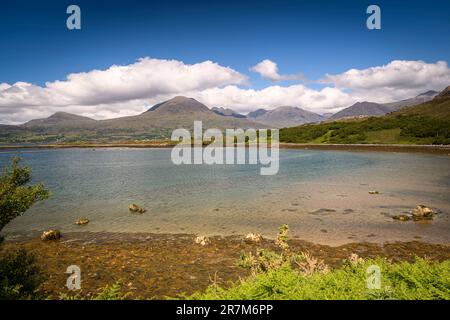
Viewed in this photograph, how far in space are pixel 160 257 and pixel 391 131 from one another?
154m

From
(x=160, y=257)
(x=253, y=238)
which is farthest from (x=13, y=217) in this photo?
(x=253, y=238)

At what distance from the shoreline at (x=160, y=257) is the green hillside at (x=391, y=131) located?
121346 millimetres

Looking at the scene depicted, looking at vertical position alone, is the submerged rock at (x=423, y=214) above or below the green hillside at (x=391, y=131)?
below

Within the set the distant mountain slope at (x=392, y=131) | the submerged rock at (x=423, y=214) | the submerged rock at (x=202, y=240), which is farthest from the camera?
the distant mountain slope at (x=392, y=131)

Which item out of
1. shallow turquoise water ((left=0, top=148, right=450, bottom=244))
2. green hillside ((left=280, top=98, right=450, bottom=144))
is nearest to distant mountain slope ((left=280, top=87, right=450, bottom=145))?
green hillside ((left=280, top=98, right=450, bottom=144))

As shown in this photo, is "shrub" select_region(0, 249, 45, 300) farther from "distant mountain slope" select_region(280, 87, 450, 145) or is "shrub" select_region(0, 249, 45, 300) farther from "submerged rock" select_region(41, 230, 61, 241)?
"distant mountain slope" select_region(280, 87, 450, 145)

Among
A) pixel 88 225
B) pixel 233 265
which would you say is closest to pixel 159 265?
pixel 233 265

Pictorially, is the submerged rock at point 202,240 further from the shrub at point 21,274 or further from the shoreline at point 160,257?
the shrub at point 21,274

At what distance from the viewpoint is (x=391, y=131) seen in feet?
469

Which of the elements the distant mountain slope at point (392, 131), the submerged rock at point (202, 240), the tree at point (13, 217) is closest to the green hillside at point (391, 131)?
the distant mountain slope at point (392, 131)

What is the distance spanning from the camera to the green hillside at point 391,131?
124250 millimetres

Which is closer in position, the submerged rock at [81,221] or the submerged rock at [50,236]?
the submerged rock at [50,236]

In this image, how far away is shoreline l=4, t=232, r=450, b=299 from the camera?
14758mm
